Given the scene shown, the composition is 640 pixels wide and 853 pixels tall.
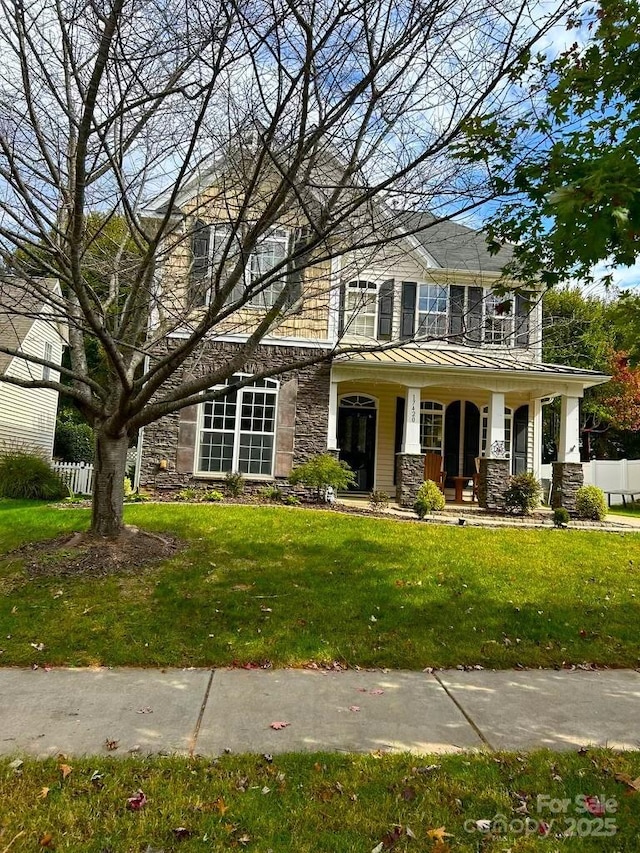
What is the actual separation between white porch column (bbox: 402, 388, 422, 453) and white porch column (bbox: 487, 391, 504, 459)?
1.72 m

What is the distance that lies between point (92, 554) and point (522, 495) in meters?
9.08

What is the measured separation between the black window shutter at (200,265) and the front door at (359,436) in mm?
7123

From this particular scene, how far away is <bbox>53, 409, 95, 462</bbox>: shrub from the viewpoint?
74.3ft

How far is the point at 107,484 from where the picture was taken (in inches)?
287

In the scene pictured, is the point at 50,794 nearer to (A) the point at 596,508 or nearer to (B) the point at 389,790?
(B) the point at 389,790

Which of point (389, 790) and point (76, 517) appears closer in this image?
point (389, 790)

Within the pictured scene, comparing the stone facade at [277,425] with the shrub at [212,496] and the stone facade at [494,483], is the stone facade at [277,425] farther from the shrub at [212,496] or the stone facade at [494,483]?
the stone facade at [494,483]

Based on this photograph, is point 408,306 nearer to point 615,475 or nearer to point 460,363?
point 460,363

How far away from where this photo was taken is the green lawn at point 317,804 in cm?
240

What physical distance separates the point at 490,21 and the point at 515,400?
41.5ft

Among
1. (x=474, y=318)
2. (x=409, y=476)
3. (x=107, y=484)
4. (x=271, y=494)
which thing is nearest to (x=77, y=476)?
(x=271, y=494)

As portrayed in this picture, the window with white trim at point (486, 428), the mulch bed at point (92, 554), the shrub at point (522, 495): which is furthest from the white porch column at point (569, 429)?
the mulch bed at point (92, 554)

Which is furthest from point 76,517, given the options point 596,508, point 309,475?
point 596,508

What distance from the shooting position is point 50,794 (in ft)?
8.63
